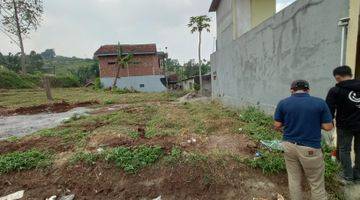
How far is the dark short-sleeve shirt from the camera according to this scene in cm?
328

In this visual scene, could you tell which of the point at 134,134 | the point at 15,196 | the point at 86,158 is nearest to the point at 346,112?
the point at 86,158

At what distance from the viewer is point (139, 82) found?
3959 centimetres

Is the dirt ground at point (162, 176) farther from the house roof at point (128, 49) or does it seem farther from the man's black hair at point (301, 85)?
the house roof at point (128, 49)

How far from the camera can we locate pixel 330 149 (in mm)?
4836

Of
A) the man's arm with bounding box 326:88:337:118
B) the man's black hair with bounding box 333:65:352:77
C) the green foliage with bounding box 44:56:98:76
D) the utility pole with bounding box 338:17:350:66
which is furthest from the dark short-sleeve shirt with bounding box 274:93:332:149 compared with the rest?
the green foliage with bounding box 44:56:98:76

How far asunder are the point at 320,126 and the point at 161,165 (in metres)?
2.36

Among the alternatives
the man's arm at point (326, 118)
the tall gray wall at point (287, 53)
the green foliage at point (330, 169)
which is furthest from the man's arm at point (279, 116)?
the tall gray wall at point (287, 53)

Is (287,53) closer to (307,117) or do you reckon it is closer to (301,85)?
(301,85)

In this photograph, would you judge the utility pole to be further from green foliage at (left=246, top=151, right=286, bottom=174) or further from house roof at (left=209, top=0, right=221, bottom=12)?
house roof at (left=209, top=0, right=221, bottom=12)

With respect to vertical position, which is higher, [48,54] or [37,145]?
[48,54]

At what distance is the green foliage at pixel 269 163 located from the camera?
170 inches

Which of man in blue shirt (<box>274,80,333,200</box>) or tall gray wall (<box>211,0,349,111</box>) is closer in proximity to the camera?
A: man in blue shirt (<box>274,80,333,200</box>)

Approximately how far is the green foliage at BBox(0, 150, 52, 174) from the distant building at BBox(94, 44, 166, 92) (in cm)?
3321

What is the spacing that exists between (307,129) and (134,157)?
8.83ft
